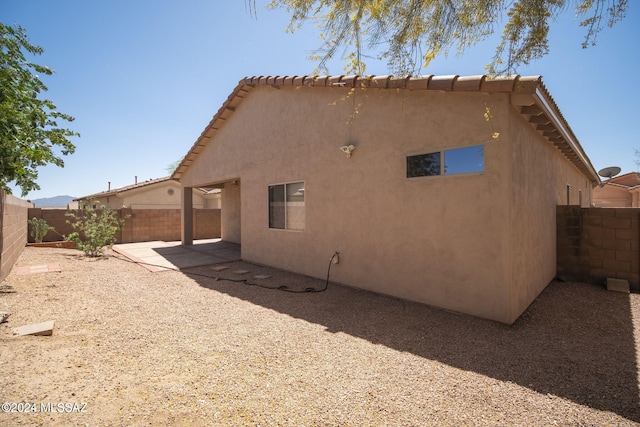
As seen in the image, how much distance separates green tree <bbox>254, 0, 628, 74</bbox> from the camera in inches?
121

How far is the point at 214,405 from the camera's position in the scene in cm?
270

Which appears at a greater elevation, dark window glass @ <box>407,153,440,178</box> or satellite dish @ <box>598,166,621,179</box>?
satellite dish @ <box>598,166,621,179</box>

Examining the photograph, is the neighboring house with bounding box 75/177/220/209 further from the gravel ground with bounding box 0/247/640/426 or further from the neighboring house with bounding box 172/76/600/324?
the gravel ground with bounding box 0/247/640/426

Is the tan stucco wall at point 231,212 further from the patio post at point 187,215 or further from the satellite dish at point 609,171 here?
the satellite dish at point 609,171

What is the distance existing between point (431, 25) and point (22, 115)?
6.71m

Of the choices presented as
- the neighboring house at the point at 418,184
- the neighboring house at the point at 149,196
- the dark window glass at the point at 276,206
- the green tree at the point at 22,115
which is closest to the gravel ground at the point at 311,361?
the neighboring house at the point at 418,184

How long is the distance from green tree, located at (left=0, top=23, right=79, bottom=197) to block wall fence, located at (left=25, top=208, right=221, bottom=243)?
9274 mm

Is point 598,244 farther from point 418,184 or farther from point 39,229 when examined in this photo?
point 39,229

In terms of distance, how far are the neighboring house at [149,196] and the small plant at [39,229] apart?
9773 millimetres

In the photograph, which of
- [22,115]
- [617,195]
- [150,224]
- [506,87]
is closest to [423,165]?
[506,87]


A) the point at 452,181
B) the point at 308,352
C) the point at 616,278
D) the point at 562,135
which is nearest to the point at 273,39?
the point at 452,181

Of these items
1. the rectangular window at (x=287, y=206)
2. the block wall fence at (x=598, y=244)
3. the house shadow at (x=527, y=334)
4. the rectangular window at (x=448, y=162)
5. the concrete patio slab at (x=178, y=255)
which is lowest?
the house shadow at (x=527, y=334)

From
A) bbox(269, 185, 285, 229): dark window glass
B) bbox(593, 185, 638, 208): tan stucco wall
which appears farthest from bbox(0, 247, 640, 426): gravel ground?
bbox(593, 185, 638, 208): tan stucco wall

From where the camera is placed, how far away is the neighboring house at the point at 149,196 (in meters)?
22.9
